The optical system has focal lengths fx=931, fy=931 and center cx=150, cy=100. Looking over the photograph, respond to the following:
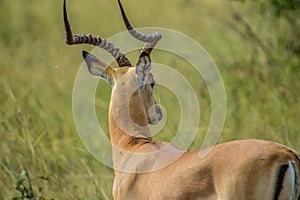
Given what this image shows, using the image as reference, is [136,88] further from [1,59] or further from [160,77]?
[1,59]

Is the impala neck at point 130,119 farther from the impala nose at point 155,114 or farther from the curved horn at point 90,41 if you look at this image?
the curved horn at point 90,41

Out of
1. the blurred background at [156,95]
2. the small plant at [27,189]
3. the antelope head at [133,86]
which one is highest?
the antelope head at [133,86]

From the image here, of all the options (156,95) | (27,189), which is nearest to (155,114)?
(27,189)

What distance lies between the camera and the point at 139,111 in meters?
6.09

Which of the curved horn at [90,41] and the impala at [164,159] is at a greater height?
the curved horn at [90,41]

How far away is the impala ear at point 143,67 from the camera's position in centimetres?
589

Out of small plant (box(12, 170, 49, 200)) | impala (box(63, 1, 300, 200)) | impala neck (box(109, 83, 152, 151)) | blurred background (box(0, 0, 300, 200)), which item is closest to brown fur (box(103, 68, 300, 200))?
impala (box(63, 1, 300, 200))

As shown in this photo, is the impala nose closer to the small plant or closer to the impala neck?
the impala neck

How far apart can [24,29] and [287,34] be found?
237 inches

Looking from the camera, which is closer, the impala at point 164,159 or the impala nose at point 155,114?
the impala at point 164,159

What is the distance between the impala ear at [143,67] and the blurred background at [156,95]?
3.37ft

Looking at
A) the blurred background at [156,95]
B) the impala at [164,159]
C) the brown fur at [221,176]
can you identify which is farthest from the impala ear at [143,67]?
the blurred background at [156,95]

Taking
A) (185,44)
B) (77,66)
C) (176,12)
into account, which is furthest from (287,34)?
(176,12)

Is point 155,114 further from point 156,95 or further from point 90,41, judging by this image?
point 156,95
